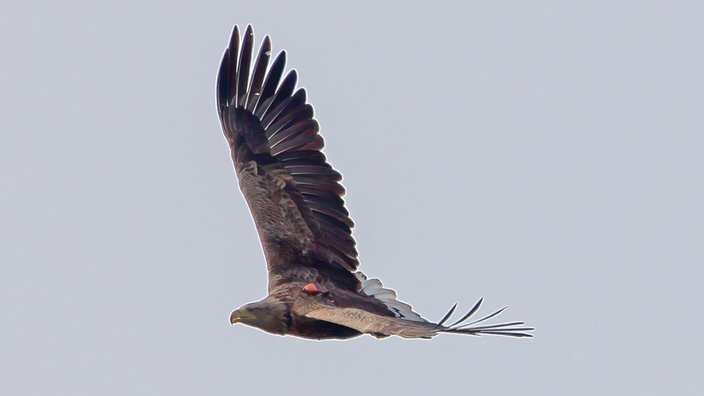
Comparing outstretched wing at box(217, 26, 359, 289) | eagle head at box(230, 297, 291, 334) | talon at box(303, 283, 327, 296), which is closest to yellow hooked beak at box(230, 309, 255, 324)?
eagle head at box(230, 297, 291, 334)

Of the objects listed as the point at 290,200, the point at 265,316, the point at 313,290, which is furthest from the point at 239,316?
the point at 290,200

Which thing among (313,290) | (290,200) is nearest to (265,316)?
(313,290)

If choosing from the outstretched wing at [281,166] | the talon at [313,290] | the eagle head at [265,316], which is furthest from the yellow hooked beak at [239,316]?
the outstretched wing at [281,166]

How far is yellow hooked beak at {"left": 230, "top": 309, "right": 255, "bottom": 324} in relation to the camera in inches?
A: 584

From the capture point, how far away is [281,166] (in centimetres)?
1712

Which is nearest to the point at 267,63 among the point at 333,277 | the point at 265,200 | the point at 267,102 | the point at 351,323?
the point at 267,102

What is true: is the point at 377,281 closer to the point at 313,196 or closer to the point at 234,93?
the point at 313,196

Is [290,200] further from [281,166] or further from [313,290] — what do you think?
Result: [313,290]

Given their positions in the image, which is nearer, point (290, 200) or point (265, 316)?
point (265, 316)

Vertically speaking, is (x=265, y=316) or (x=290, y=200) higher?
(x=290, y=200)

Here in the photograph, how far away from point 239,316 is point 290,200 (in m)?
2.38

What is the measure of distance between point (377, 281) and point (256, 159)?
215 centimetres

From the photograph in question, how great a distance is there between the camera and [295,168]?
17031mm

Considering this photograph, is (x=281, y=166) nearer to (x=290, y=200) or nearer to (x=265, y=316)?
(x=290, y=200)
